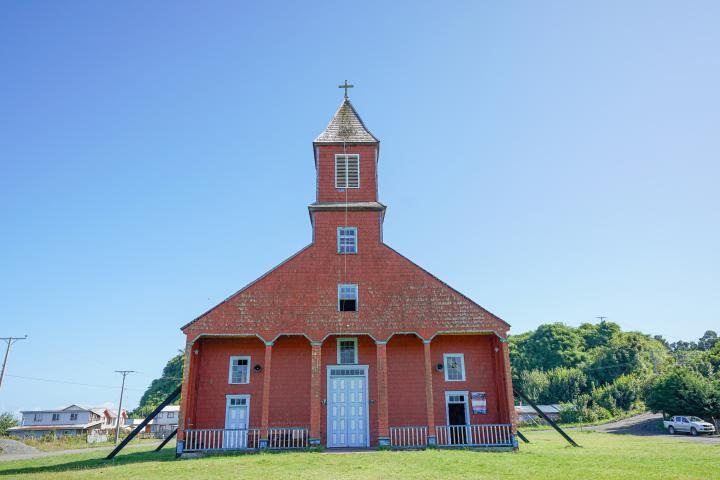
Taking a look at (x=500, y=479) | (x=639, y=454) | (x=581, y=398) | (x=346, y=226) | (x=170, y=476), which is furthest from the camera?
(x=581, y=398)

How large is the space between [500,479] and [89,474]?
12602 mm

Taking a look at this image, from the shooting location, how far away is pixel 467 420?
70.5ft

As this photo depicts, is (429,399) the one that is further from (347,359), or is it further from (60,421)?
(60,421)

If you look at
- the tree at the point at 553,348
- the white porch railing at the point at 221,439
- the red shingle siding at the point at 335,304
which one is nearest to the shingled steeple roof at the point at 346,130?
the red shingle siding at the point at 335,304

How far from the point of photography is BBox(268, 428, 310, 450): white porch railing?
19.5 meters

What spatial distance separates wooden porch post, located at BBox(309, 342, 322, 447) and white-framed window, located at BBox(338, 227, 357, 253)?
4.82 metres

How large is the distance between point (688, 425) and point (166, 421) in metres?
72.5

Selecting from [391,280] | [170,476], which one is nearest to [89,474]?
[170,476]

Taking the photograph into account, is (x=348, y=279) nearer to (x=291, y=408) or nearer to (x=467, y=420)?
(x=291, y=408)

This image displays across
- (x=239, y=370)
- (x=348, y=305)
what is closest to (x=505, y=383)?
(x=348, y=305)

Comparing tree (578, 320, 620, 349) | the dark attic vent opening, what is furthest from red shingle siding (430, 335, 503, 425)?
tree (578, 320, 620, 349)

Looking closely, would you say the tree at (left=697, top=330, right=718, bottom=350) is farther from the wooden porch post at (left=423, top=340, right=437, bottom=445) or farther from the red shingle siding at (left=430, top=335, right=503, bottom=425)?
the wooden porch post at (left=423, top=340, right=437, bottom=445)

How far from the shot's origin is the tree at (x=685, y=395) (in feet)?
115

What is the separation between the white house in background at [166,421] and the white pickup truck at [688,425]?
61.6m
